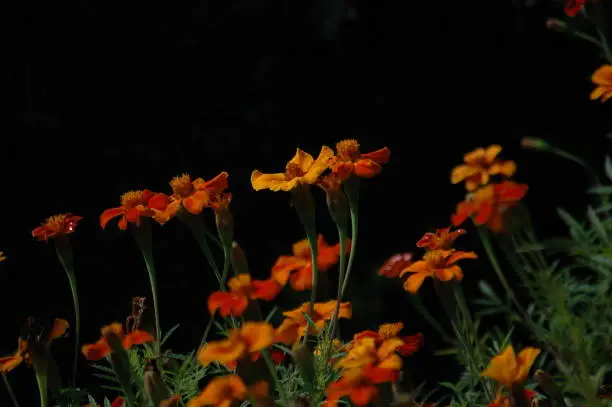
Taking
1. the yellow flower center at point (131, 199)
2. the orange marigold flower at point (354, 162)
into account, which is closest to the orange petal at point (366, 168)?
the orange marigold flower at point (354, 162)

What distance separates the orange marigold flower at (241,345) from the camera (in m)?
1.07

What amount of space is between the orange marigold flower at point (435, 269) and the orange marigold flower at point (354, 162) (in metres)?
0.14

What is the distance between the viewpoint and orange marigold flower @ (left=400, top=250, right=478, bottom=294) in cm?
141

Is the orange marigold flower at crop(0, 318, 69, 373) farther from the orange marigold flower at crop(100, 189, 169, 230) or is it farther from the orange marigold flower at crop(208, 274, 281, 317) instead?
the orange marigold flower at crop(208, 274, 281, 317)

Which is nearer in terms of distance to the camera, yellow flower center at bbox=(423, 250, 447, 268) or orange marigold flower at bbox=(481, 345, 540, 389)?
orange marigold flower at bbox=(481, 345, 540, 389)

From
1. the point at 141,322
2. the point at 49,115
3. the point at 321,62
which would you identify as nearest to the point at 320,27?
the point at 321,62

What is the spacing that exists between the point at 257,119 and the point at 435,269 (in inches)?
67.1

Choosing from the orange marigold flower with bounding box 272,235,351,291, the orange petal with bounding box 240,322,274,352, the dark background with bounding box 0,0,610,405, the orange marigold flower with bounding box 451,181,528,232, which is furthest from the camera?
the dark background with bounding box 0,0,610,405

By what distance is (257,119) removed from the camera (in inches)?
121

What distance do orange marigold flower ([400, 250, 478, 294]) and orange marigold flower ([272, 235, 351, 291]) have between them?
6.4 inches

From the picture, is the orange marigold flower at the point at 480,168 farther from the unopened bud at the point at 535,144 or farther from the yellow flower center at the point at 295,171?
the unopened bud at the point at 535,144

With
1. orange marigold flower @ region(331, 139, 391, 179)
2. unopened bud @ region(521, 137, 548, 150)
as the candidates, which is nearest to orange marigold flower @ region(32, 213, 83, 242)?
orange marigold flower @ region(331, 139, 391, 179)

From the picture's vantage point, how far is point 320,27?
9.76ft

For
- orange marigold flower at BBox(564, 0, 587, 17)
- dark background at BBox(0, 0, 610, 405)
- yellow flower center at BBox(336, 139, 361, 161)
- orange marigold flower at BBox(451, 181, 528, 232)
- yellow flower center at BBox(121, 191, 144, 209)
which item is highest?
orange marigold flower at BBox(564, 0, 587, 17)
